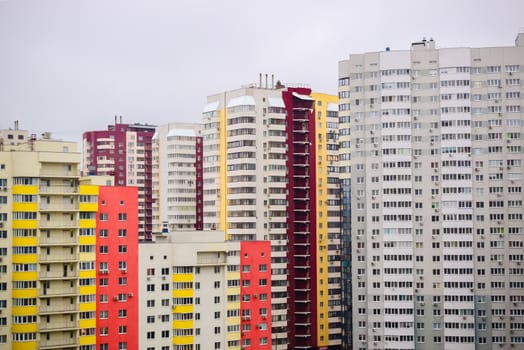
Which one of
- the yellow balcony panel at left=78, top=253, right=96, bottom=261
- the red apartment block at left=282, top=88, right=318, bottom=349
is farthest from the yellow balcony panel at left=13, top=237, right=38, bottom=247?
the red apartment block at left=282, top=88, right=318, bottom=349

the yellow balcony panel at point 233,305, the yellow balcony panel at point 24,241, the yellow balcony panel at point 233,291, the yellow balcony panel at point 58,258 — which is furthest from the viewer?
the yellow balcony panel at point 233,291

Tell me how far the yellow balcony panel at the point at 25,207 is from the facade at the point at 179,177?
74.8 metres

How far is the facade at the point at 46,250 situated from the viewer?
3371 inches

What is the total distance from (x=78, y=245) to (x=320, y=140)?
5874 cm

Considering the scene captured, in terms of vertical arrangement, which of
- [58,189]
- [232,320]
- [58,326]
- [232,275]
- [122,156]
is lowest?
[232,320]

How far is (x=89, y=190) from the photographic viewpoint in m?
90.1

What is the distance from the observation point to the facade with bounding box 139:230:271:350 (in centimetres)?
9356

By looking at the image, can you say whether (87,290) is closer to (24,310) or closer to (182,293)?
(24,310)

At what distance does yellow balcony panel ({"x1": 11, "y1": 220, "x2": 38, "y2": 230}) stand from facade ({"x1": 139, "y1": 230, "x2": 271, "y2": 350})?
12.2m

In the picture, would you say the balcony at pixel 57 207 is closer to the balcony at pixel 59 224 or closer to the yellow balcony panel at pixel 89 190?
the balcony at pixel 59 224

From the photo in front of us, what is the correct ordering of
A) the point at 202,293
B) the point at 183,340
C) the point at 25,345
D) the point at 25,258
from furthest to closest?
the point at 202,293, the point at 183,340, the point at 25,258, the point at 25,345

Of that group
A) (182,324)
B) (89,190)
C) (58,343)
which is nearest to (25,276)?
(58,343)

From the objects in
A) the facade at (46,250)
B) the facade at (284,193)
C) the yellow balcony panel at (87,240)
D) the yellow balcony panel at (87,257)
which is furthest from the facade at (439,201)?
the facade at (46,250)

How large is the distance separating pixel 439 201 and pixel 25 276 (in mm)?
58236
